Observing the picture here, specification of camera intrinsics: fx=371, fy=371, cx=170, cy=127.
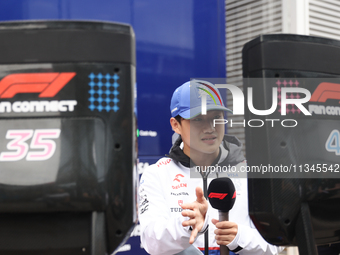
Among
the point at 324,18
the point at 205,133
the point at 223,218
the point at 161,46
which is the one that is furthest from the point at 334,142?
the point at 324,18

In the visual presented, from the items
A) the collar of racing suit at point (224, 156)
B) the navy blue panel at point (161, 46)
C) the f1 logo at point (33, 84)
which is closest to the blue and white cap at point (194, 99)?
the collar of racing suit at point (224, 156)

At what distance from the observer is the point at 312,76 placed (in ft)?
3.45

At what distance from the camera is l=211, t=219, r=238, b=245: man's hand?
56.9 inches

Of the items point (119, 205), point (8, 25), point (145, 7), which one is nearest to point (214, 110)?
point (119, 205)

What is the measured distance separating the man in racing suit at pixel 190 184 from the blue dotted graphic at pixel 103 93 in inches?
27.0

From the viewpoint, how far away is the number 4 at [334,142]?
3.44 ft

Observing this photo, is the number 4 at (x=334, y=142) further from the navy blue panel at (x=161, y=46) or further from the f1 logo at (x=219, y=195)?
the navy blue panel at (x=161, y=46)

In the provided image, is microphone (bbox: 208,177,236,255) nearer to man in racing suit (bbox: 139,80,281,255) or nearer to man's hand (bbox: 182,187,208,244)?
man's hand (bbox: 182,187,208,244)

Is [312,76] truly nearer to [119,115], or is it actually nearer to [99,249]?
[119,115]

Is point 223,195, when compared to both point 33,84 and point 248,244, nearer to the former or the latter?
point 248,244

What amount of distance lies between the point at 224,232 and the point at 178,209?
1.28ft

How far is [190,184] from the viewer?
1893 mm

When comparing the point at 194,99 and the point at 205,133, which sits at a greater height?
the point at 194,99

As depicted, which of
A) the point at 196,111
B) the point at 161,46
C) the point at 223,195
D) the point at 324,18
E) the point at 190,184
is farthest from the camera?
the point at 324,18
